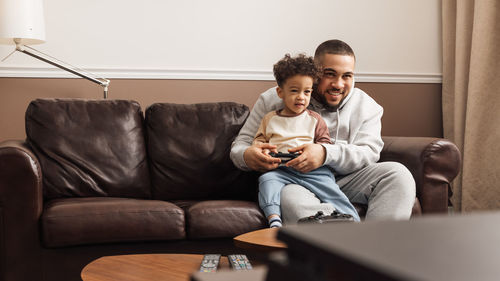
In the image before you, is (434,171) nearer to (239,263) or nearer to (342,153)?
(342,153)

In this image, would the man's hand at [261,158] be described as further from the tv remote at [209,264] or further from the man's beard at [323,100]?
the tv remote at [209,264]

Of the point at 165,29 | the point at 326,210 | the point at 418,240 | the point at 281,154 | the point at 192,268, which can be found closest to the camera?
the point at 418,240

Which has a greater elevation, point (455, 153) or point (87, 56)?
point (87, 56)

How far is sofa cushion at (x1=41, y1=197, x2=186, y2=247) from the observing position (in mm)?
1991

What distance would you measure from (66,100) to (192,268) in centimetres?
151

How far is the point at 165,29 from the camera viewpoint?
3.15 metres

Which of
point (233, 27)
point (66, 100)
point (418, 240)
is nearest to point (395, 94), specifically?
point (233, 27)

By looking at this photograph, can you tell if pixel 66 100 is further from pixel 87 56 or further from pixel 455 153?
pixel 455 153

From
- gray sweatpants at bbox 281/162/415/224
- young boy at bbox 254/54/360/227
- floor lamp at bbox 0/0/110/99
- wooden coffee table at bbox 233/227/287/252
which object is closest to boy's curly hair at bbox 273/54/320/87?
young boy at bbox 254/54/360/227

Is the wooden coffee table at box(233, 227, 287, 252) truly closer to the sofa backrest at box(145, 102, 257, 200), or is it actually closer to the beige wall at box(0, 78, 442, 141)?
the sofa backrest at box(145, 102, 257, 200)

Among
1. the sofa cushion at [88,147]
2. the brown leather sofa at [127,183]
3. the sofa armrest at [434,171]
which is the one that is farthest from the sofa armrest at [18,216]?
the sofa armrest at [434,171]

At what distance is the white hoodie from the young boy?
10cm

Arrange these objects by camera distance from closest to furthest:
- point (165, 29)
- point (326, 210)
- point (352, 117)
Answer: point (326, 210)
point (352, 117)
point (165, 29)

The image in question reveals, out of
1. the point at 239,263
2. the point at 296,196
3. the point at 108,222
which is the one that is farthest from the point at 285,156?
the point at 239,263
